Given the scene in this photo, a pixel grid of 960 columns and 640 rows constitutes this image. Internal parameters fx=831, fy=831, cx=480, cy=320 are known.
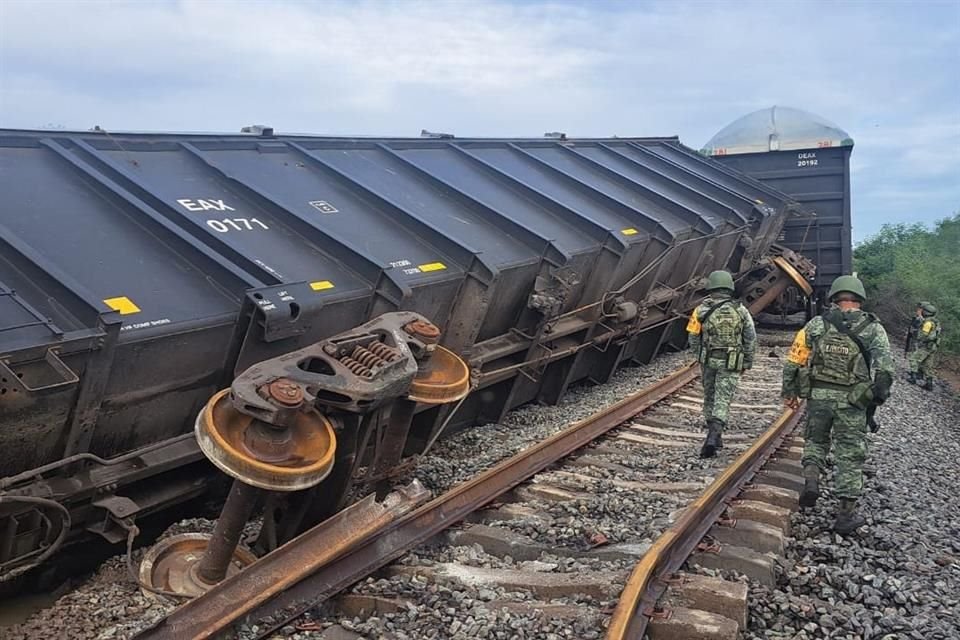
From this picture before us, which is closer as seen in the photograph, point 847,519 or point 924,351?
point 847,519

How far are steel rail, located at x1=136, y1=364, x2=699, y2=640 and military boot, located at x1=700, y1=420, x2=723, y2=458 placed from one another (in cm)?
155

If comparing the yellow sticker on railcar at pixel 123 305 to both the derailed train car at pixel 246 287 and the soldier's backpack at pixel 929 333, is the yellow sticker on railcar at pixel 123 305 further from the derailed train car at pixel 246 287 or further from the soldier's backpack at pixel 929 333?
the soldier's backpack at pixel 929 333

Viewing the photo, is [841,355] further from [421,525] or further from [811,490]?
[421,525]

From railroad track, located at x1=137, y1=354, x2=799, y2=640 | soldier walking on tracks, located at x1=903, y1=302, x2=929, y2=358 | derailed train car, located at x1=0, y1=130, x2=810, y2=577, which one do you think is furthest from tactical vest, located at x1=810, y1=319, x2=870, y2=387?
soldier walking on tracks, located at x1=903, y1=302, x2=929, y2=358

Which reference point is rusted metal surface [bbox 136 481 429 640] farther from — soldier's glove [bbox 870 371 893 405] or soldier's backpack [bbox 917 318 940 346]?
soldier's backpack [bbox 917 318 940 346]

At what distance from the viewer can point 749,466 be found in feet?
17.7

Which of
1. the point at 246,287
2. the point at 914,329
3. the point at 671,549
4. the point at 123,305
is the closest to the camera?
the point at 671,549

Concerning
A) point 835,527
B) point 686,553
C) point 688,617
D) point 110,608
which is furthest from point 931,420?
point 110,608

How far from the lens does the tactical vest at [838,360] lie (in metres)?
5.07

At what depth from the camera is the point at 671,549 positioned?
3.85 m

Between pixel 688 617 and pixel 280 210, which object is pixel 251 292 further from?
pixel 688 617

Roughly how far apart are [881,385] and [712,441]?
1.42 m

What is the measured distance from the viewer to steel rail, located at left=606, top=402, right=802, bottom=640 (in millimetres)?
3188

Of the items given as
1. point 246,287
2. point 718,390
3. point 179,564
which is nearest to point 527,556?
point 179,564
